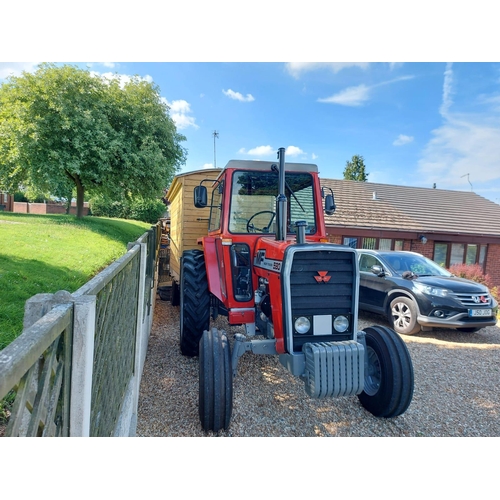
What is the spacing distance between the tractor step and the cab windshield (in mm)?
1578

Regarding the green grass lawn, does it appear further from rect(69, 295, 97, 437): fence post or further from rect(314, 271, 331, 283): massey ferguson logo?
rect(314, 271, 331, 283): massey ferguson logo

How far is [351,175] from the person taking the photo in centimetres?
3088

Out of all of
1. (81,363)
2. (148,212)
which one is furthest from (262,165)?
(148,212)

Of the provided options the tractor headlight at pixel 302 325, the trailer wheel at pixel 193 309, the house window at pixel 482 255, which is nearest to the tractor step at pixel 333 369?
the tractor headlight at pixel 302 325

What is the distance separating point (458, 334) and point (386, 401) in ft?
13.6

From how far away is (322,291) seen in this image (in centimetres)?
292

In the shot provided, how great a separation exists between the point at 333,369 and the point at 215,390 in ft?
3.20

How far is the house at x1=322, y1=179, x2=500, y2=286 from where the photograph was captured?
41.1 ft

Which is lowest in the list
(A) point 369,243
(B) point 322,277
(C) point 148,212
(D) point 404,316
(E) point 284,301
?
(D) point 404,316

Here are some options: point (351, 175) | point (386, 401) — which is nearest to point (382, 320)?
point (386, 401)

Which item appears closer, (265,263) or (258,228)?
(265,263)

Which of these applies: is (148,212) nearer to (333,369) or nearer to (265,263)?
(265,263)

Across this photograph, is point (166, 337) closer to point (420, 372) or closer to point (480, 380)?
point (420, 372)

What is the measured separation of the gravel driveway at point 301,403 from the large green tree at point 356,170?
2782 centimetres
